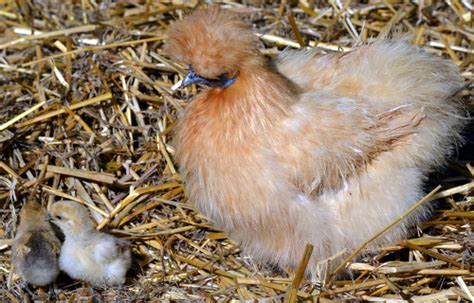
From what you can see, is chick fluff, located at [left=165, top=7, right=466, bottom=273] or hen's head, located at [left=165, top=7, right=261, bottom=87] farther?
chick fluff, located at [left=165, top=7, right=466, bottom=273]

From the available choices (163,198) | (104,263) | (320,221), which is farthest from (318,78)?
(104,263)

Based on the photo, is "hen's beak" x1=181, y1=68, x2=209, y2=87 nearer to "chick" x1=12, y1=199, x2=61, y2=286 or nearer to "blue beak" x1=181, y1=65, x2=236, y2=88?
"blue beak" x1=181, y1=65, x2=236, y2=88

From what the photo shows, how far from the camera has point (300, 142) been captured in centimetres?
318

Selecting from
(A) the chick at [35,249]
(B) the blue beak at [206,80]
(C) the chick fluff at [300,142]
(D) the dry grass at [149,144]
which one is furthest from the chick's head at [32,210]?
(B) the blue beak at [206,80]

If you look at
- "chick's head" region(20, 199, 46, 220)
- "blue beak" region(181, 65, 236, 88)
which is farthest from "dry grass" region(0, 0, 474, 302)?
"blue beak" region(181, 65, 236, 88)

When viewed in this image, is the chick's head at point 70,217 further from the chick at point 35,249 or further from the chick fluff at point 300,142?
the chick fluff at point 300,142

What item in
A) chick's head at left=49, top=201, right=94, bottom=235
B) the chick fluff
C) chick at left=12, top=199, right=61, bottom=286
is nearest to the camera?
the chick fluff

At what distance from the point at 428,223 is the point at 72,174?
1780 millimetres

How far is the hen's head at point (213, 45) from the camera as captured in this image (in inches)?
119

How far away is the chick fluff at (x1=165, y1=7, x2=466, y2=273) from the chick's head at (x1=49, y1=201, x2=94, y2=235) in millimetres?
510

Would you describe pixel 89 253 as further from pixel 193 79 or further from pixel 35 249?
pixel 193 79

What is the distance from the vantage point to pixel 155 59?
4465mm

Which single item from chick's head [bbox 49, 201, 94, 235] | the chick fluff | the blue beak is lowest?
chick's head [bbox 49, 201, 94, 235]

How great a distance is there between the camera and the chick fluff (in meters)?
3.13
